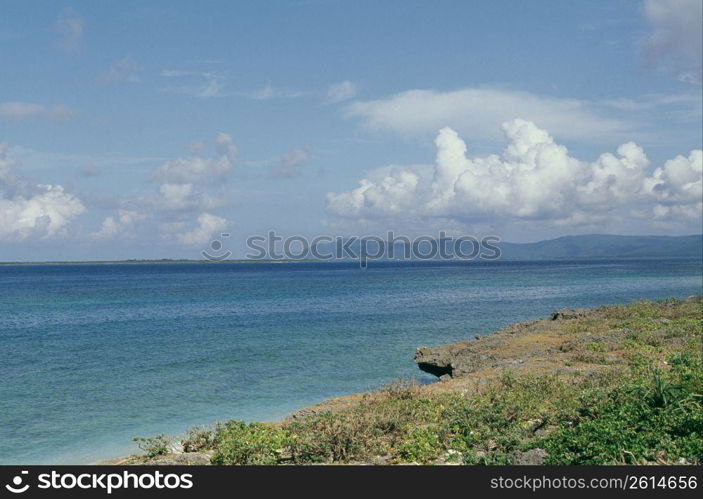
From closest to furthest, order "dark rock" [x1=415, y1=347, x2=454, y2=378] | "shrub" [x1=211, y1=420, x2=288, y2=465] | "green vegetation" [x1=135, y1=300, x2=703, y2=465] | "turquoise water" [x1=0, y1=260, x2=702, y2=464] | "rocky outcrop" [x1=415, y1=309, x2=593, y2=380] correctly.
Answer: "green vegetation" [x1=135, y1=300, x2=703, y2=465] < "shrub" [x1=211, y1=420, x2=288, y2=465] < "turquoise water" [x1=0, y1=260, x2=702, y2=464] < "rocky outcrop" [x1=415, y1=309, x2=593, y2=380] < "dark rock" [x1=415, y1=347, x2=454, y2=378]

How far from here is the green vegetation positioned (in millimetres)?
11516

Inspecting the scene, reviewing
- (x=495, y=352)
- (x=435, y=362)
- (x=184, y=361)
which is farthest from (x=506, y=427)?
(x=184, y=361)

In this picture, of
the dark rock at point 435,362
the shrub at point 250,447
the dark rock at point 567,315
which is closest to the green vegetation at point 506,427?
the shrub at point 250,447

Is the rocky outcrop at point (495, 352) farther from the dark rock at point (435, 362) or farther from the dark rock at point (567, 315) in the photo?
the dark rock at point (567, 315)

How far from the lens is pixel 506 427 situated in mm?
14156

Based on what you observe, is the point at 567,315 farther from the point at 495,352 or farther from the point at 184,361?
the point at 184,361

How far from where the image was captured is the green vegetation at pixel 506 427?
37.8ft

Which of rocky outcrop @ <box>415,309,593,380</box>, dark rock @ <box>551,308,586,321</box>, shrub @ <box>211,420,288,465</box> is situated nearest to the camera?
shrub @ <box>211,420,288,465</box>

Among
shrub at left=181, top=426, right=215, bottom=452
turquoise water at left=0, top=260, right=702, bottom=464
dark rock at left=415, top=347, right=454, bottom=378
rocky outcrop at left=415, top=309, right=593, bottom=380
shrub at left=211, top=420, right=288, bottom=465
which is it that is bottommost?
turquoise water at left=0, top=260, right=702, bottom=464

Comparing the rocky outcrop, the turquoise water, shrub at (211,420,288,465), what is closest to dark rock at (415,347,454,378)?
the rocky outcrop

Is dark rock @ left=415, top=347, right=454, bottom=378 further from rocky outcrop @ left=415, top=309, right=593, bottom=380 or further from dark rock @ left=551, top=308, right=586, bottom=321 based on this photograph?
dark rock @ left=551, top=308, right=586, bottom=321

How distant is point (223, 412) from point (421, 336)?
81.1 ft

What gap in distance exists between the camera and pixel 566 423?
1370cm
